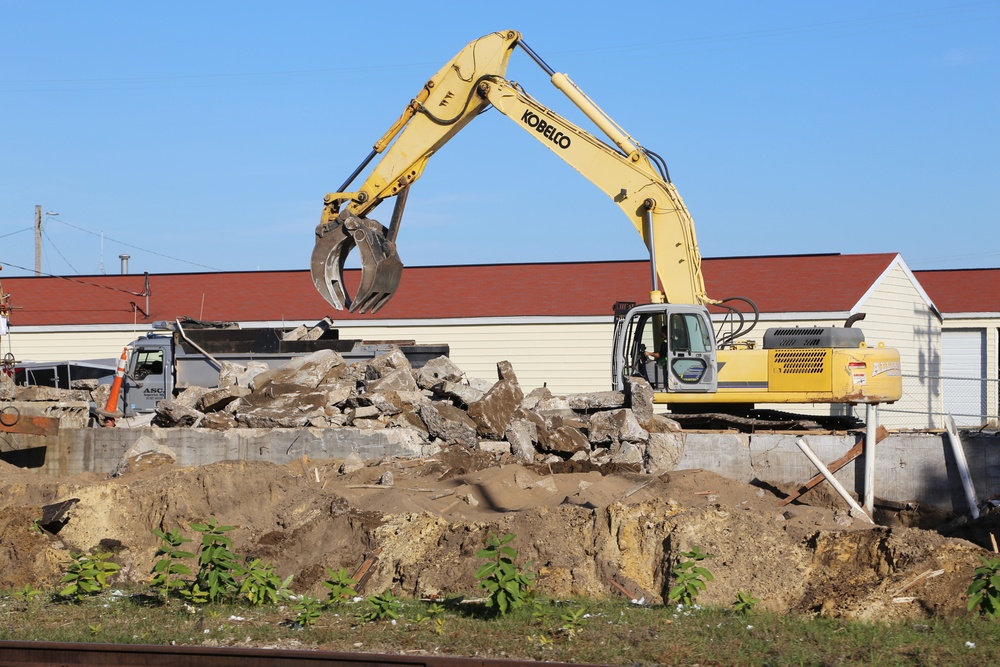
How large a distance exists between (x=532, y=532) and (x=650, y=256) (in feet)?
21.9

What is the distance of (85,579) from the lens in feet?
29.4

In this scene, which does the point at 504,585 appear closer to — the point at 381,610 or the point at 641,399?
the point at 381,610

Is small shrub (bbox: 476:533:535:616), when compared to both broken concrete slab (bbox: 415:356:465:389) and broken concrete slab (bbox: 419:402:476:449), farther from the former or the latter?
broken concrete slab (bbox: 415:356:465:389)

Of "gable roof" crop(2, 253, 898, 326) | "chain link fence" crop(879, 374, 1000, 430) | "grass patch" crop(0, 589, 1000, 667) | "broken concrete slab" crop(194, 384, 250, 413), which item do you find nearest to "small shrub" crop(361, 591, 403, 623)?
"grass patch" crop(0, 589, 1000, 667)

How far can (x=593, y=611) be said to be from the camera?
8.28m

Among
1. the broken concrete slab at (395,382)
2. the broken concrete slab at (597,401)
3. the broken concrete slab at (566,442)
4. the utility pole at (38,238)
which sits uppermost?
the utility pole at (38,238)

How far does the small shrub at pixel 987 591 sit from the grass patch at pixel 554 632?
122mm

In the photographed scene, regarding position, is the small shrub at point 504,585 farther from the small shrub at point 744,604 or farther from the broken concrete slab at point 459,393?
the broken concrete slab at point 459,393

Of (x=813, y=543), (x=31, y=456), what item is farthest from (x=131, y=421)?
(x=813, y=543)

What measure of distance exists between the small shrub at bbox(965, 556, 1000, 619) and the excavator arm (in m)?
7.98

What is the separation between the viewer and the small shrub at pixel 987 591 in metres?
7.58

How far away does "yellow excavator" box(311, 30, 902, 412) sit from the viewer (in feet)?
48.8

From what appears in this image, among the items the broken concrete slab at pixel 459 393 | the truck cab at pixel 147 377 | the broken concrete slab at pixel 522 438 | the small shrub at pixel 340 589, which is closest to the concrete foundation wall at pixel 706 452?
the broken concrete slab at pixel 522 438

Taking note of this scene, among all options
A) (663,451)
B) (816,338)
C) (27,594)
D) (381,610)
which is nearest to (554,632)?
(381,610)
